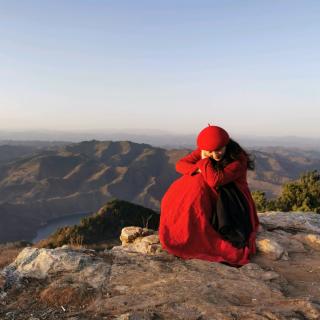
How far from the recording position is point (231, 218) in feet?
19.2

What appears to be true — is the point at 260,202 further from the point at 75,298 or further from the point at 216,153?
the point at 75,298

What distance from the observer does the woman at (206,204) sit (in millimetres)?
5863

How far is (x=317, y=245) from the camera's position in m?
7.48

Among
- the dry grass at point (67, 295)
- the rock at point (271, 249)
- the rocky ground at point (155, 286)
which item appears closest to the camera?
the rocky ground at point (155, 286)

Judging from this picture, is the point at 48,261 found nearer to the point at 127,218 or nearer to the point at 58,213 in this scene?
the point at 127,218

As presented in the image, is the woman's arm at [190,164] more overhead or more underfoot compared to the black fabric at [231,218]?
more overhead

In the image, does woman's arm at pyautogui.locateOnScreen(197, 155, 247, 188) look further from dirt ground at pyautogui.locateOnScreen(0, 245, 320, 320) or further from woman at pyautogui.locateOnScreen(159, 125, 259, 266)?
dirt ground at pyautogui.locateOnScreen(0, 245, 320, 320)

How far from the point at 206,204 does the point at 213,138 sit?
3.34 ft

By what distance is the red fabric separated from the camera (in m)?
5.84

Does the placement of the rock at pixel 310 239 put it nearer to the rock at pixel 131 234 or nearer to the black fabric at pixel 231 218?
the black fabric at pixel 231 218

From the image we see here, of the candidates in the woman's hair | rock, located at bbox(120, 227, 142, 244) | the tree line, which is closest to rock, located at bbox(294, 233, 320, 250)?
the woman's hair

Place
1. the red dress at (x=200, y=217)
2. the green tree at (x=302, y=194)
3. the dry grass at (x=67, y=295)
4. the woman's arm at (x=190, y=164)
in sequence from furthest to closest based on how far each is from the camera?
the green tree at (x=302, y=194) → the woman's arm at (x=190, y=164) → the red dress at (x=200, y=217) → the dry grass at (x=67, y=295)

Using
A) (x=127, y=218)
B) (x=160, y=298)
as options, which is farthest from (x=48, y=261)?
(x=127, y=218)

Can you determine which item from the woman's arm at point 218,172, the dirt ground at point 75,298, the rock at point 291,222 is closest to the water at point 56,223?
the rock at point 291,222
